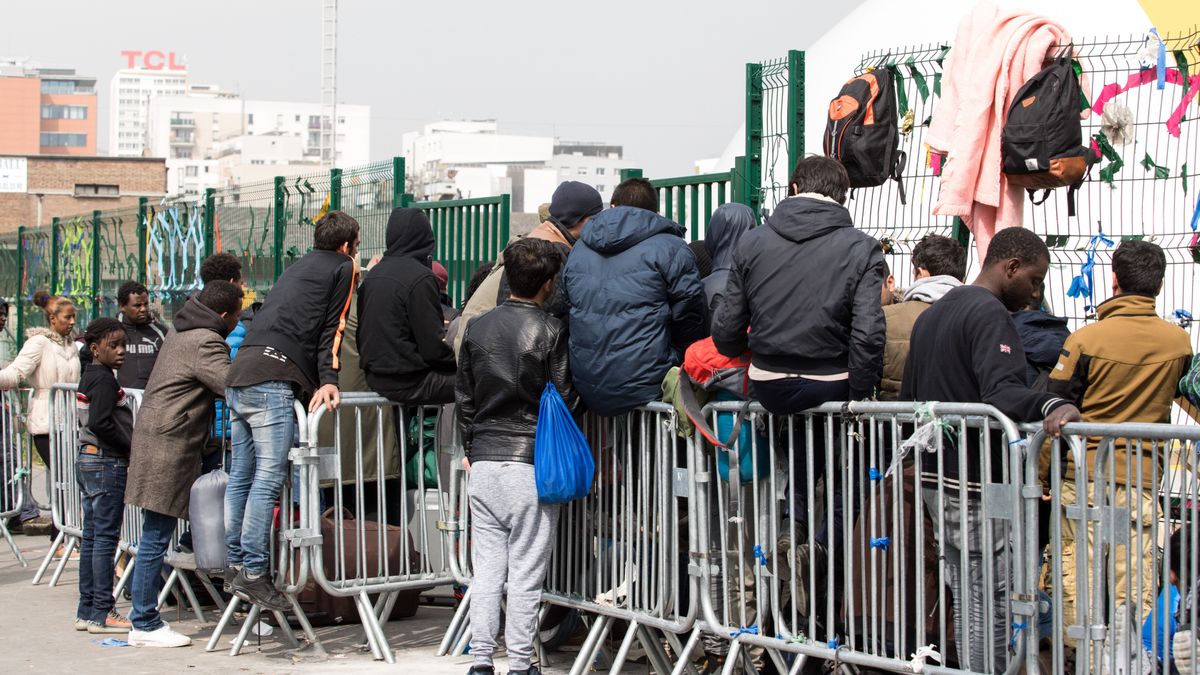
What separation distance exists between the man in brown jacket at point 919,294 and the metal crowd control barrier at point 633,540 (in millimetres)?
944

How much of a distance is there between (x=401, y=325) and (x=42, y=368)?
5.04 m

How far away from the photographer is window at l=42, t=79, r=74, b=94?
178 meters

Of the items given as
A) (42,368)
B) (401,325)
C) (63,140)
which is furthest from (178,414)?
(63,140)

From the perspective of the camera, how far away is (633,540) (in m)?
6.71

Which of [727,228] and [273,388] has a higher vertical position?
[727,228]

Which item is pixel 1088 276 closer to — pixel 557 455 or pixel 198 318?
pixel 557 455

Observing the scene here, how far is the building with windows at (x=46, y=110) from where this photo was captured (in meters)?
145

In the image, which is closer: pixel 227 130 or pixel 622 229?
pixel 622 229

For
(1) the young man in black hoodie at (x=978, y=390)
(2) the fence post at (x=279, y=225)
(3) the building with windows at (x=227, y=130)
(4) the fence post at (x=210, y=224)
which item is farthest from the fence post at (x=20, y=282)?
(3) the building with windows at (x=227, y=130)

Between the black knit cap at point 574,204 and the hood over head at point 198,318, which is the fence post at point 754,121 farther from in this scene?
the hood over head at point 198,318

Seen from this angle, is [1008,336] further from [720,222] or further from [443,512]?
[443,512]

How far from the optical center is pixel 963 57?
7270mm

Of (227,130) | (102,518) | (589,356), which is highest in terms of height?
(227,130)

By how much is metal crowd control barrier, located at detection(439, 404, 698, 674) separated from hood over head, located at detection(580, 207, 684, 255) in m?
0.76
